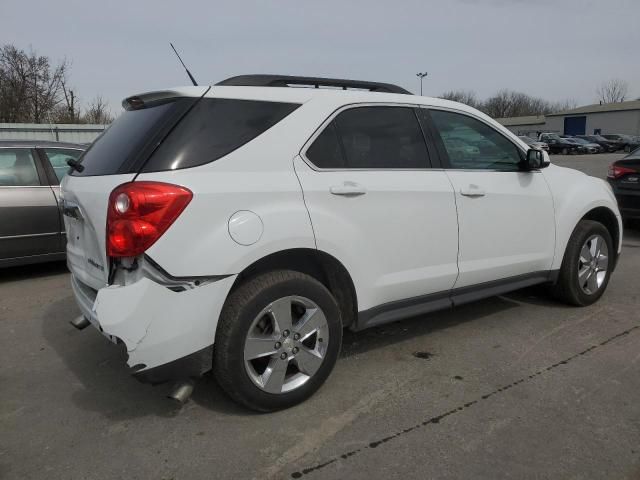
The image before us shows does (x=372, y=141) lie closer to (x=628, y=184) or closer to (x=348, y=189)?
(x=348, y=189)

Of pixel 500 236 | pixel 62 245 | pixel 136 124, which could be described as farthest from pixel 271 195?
pixel 62 245

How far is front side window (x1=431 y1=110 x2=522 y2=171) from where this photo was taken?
3693 mm

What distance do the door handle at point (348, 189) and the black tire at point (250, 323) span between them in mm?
508

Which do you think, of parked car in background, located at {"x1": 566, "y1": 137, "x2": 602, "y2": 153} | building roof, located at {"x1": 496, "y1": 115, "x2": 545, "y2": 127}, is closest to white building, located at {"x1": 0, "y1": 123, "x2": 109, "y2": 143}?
parked car in background, located at {"x1": 566, "y1": 137, "x2": 602, "y2": 153}

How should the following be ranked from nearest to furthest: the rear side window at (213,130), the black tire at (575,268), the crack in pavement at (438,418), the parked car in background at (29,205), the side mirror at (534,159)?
the crack in pavement at (438,418) → the rear side window at (213,130) → the side mirror at (534,159) → the black tire at (575,268) → the parked car in background at (29,205)

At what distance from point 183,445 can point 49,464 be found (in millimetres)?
617

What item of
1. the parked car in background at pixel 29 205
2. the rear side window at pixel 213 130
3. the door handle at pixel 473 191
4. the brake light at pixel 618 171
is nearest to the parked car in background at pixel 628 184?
the brake light at pixel 618 171

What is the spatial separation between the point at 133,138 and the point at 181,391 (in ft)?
4.43

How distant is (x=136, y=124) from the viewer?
293 centimetres

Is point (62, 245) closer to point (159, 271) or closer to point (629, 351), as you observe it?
point (159, 271)

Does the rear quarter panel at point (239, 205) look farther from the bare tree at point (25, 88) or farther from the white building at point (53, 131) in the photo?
the bare tree at point (25, 88)

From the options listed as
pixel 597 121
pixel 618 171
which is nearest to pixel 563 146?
pixel 597 121

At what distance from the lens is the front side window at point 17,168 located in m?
5.61

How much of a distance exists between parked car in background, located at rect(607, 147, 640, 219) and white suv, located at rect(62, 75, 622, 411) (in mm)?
4880
